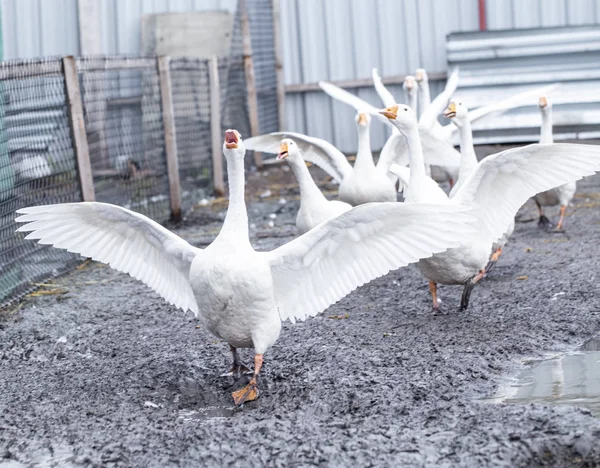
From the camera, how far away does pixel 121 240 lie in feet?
18.1

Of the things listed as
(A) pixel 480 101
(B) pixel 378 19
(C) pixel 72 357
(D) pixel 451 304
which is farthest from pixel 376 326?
(B) pixel 378 19

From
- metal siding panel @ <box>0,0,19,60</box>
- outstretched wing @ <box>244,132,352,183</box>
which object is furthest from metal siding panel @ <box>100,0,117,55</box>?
outstretched wing @ <box>244,132,352,183</box>

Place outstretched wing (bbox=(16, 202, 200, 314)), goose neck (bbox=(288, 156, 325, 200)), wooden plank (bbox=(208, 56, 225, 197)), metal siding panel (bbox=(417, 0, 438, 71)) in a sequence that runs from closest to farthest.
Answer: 1. outstretched wing (bbox=(16, 202, 200, 314))
2. goose neck (bbox=(288, 156, 325, 200))
3. wooden plank (bbox=(208, 56, 225, 197))
4. metal siding panel (bbox=(417, 0, 438, 71))

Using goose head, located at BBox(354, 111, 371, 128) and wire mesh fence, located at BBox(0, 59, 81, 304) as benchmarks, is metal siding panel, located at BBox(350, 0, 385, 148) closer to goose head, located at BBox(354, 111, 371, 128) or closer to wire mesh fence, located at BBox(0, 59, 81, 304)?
goose head, located at BBox(354, 111, 371, 128)

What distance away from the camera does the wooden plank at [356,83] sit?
1380 centimetres

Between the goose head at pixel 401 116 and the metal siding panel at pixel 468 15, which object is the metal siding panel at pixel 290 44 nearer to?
the metal siding panel at pixel 468 15

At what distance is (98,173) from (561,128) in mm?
6169

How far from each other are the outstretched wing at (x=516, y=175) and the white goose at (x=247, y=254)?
4.30 ft

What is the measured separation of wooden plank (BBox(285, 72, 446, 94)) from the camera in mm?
13797

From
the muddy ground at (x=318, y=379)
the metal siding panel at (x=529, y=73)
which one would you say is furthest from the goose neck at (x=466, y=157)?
the metal siding panel at (x=529, y=73)

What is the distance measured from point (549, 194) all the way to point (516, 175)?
2.82 meters

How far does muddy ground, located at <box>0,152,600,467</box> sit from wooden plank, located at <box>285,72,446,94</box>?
20.1 ft

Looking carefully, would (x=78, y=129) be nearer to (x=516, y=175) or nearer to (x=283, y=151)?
(x=283, y=151)

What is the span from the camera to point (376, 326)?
6199 mm
